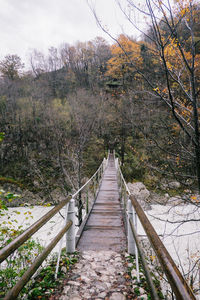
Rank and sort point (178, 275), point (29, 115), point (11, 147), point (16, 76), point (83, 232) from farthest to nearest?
point (16, 76) < point (29, 115) < point (11, 147) < point (83, 232) < point (178, 275)

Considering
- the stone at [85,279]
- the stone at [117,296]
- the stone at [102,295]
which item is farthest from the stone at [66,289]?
the stone at [117,296]

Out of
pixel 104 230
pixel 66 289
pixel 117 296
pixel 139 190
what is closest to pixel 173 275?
pixel 117 296

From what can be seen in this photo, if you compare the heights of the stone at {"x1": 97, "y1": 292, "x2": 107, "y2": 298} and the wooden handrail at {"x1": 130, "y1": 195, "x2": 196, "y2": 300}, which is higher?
the wooden handrail at {"x1": 130, "y1": 195, "x2": 196, "y2": 300}

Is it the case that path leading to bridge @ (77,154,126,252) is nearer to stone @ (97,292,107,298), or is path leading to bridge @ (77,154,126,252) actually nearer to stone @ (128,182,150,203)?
stone @ (97,292,107,298)

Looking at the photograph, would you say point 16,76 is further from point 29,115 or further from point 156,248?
point 156,248

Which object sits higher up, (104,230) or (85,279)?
(85,279)

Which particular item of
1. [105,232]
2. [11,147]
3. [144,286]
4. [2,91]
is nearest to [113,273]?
[144,286]

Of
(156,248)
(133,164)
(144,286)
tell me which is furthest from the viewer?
(133,164)

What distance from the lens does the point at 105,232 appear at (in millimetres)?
4527

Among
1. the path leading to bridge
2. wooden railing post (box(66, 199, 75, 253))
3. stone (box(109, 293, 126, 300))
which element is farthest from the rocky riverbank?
the path leading to bridge

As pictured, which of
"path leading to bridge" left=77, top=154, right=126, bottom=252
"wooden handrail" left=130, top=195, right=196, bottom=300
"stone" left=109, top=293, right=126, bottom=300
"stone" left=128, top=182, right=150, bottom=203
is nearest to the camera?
"wooden handrail" left=130, top=195, right=196, bottom=300

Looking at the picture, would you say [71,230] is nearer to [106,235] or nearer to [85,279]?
[85,279]

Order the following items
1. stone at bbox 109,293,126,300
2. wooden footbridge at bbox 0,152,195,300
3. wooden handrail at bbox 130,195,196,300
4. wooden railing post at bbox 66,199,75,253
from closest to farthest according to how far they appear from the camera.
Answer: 1. wooden handrail at bbox 130,195,196,300
2. wooden footbridge at bbox 0,152,195,300
3. stone at bbox 109,293,126,300
4. wooden railing post at bbox 66,199,75,253

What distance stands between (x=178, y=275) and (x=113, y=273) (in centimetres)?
219
